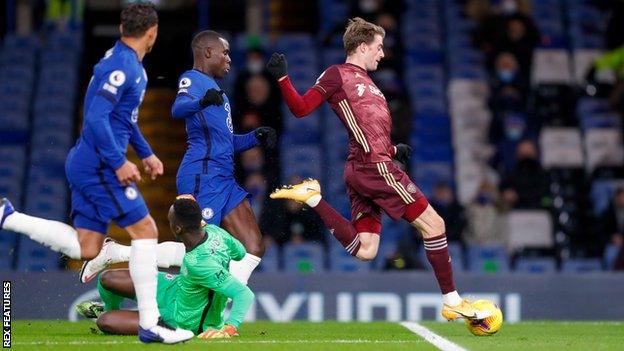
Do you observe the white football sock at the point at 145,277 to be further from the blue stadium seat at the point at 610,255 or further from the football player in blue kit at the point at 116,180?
the blue stadium seat at the point at 610,255

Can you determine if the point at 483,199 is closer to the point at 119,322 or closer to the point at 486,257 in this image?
the point at 486,257

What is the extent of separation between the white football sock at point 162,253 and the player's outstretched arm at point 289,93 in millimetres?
1375

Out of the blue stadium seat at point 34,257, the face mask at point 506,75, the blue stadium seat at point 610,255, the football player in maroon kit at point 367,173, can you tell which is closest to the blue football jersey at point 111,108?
the football player in maroon kit at point 367,173

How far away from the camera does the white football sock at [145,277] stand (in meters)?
9.02

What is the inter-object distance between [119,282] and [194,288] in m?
0.65

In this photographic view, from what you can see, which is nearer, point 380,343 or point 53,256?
point 380,343

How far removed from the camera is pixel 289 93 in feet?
34.0

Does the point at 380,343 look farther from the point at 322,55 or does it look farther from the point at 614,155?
the point at 322,55

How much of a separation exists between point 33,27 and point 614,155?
30.1 feet

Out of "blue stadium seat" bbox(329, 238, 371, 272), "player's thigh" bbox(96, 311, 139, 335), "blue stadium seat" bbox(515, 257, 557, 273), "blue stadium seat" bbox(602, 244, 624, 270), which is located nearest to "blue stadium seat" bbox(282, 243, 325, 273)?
"blue stadium seat" bbox(329, 238, 371, 272)

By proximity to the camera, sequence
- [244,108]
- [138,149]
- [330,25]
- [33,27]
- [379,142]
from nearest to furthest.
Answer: [138,149] < [379,142] < [244,108] < [330,25] < [33,27]

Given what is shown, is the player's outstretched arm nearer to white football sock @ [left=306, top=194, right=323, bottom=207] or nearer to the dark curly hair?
white football sock @ [left=306, top=194, right=323, bottom=207]

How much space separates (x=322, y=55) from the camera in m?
20.0

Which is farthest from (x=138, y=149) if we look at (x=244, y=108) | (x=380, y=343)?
(x=244, y=108)
